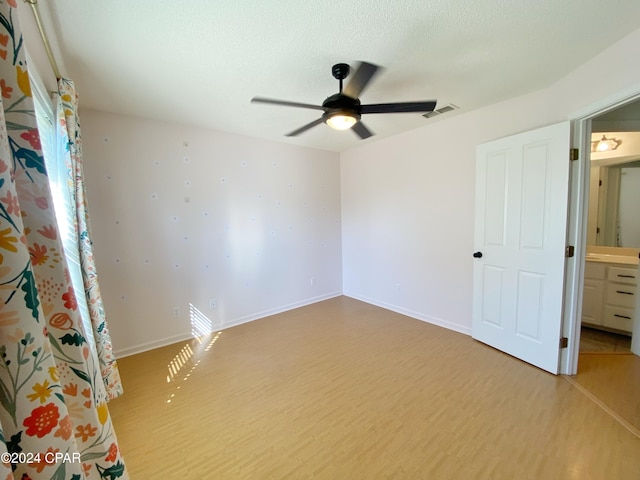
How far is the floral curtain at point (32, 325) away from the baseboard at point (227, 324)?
2666mm

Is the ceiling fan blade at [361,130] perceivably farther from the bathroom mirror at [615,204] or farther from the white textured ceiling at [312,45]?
the bathroom mirror at [615,204]

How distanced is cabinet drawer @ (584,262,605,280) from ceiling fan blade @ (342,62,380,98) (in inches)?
132

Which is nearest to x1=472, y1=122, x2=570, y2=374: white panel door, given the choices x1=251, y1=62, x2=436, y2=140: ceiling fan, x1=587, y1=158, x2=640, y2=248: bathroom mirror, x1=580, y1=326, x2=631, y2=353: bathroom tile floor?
x1=580, y1=326, x2=631, y2=353: bathroom tile floor

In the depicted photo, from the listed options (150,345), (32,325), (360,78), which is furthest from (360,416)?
(150,345)

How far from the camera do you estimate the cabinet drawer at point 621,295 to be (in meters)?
2.78

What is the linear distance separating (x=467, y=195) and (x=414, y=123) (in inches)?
40.8

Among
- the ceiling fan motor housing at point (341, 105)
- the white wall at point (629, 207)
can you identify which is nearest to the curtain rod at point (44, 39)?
the ceiling fan motor housing at point (341, 105)

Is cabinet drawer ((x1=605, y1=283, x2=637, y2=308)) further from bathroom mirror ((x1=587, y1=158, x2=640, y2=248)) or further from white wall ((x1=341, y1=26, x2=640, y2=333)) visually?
white wall ((x1=341, y1=26, x2=640, y2=333))

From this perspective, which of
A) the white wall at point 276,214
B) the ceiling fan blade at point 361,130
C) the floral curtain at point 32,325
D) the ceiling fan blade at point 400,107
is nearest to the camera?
the floral curtain at point 32,325

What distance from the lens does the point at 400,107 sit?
5.62 ft

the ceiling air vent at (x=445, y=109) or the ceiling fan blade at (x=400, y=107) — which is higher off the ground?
the ceiling air vent at (x=445, y=109)

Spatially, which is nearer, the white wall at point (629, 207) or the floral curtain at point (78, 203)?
the floral curtain at point (78, 203)

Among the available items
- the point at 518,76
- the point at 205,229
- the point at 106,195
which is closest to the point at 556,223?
the point at 518,76

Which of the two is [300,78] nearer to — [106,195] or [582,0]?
[582,0]
